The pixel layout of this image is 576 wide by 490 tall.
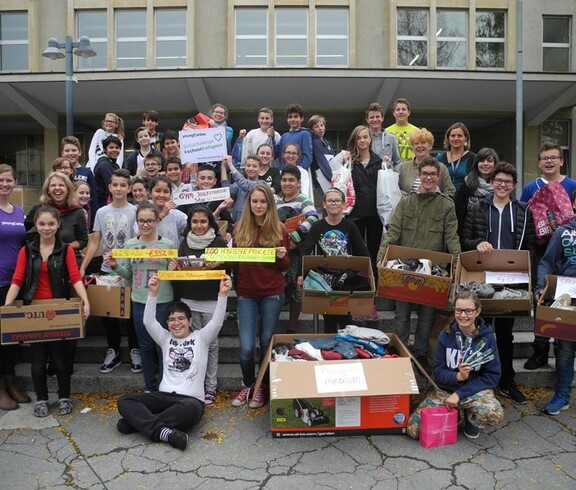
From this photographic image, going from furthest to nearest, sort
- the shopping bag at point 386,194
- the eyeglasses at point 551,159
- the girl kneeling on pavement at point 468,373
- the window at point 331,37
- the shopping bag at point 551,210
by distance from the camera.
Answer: the window at point 331,37, the shopping bag at point 386,194, the eyeglasses at point 551,159, the shopping bag at point 551,210, the girl kneeling on pavement at point 468,373

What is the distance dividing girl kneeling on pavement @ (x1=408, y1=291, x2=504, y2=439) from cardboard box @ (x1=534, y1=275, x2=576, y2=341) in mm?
495

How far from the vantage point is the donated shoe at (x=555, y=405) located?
4.34m

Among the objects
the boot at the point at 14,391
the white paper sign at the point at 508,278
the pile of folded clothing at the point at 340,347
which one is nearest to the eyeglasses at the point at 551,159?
the white paper sign at the point at 508,278

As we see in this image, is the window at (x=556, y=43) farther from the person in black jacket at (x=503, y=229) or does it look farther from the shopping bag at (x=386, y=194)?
the person in black jacket at (x=503, y=229)

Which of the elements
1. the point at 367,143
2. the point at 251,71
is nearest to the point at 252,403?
the point at 367,143

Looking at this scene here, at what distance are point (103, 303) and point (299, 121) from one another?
11.6ft

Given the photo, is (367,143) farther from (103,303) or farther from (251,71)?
(251,71)

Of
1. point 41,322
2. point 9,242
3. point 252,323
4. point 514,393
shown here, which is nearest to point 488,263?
point 514,393

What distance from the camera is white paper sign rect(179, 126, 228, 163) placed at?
6102mm

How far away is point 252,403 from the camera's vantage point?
176 inches

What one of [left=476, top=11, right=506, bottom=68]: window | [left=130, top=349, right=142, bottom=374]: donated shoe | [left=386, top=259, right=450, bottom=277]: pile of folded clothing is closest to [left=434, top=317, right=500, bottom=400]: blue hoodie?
[left=386, top=259, right=450, bottom=277]: pile of folded clothing

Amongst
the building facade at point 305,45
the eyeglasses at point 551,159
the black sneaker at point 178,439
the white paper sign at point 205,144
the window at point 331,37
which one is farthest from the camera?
the window at point 331,37

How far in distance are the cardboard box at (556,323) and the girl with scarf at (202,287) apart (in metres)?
2.74

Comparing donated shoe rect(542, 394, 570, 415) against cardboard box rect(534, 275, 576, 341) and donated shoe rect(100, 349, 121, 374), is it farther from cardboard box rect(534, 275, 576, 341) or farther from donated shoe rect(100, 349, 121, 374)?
donated shoe rect(100, 349, 121, 374)
